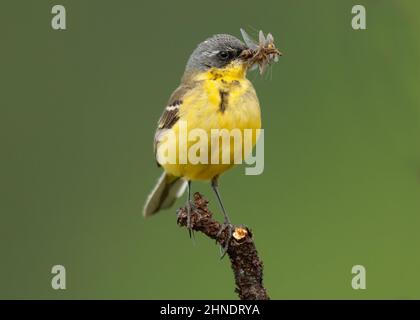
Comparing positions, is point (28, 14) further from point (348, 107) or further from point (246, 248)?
point (246, 248)

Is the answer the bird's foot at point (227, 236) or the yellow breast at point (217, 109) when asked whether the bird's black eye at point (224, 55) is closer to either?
the yellow breast at point (217, 109)

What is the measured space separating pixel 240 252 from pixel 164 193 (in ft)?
5.92

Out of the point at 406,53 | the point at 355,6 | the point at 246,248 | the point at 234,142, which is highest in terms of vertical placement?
the point at 355,6

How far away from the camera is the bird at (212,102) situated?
23.1ft

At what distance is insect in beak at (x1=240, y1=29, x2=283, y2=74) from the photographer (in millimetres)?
7465

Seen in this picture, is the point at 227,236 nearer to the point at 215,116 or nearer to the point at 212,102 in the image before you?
the point at 215,116

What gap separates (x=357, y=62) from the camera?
29.9 feet

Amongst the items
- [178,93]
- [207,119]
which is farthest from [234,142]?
[178,93]

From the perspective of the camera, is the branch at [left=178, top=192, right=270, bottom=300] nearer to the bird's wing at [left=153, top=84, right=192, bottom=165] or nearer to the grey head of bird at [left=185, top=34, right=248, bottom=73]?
the bird's wing at [left=153, top=84, right=192, bottom=165]

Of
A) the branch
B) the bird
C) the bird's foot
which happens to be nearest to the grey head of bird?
the bird

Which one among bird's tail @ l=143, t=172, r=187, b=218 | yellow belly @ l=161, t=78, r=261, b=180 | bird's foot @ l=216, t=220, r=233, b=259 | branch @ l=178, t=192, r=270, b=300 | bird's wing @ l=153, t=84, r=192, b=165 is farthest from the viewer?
bird's tail @ l=143, t=172, r=187, b=218

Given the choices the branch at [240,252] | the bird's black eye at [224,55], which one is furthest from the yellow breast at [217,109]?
the branch at [240,252]

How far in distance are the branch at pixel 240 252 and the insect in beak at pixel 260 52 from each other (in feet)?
4.30

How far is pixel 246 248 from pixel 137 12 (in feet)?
13.0
